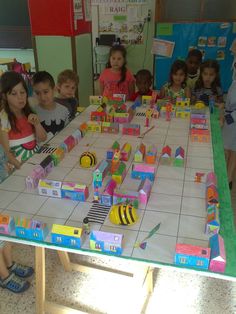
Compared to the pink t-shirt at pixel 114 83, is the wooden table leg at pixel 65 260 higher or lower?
lower

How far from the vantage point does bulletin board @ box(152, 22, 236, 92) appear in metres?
5.62

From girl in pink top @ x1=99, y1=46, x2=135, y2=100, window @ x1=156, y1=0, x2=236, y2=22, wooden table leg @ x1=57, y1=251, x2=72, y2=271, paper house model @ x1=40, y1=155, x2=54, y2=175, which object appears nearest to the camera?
paper house model @ x1=40, y1=155, x2=54, y2=175

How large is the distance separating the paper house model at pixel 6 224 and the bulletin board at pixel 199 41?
528cm

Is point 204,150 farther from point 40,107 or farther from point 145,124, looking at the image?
point 40,107

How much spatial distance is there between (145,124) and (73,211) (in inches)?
48.6

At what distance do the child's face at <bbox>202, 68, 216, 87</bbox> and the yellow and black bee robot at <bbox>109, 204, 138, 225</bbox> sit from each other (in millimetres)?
2220

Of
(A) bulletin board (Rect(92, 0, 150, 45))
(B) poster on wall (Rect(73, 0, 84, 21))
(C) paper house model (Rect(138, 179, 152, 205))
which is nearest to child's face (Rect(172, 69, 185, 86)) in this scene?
(B) poster on wall (Rect(73, 0, 84, 21))

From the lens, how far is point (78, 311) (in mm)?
1733

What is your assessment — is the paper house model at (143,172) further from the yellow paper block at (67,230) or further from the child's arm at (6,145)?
the child's arm at (6,145)

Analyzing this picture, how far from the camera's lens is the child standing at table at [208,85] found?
3062mm

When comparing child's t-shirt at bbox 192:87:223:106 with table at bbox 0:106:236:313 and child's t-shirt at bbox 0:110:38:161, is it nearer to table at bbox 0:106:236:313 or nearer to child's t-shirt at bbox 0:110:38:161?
table at bbox 0:106:236:313

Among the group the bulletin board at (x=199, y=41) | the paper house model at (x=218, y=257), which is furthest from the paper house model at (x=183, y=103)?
the bulletin board at (x=199, y=41)

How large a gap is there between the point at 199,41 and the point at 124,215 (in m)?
5.30

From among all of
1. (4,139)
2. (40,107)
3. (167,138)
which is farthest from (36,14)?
(167,138)
